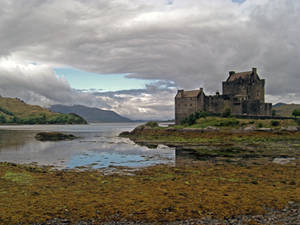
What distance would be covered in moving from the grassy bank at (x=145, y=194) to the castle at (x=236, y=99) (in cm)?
5891

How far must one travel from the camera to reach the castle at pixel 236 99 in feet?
259

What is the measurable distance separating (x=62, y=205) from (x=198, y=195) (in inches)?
277

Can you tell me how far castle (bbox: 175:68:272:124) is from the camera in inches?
3110

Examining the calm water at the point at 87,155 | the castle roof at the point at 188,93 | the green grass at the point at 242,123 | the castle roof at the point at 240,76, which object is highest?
the castle roof at the point at 240,76

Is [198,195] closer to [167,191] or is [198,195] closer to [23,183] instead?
[167,191]

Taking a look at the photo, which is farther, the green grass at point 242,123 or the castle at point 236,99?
the castle at point 236,99

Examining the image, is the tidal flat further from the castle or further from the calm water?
the castle

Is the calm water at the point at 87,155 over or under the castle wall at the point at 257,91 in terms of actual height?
under

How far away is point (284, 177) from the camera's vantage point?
19.6 meters

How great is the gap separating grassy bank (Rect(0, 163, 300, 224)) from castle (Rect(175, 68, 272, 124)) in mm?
58911

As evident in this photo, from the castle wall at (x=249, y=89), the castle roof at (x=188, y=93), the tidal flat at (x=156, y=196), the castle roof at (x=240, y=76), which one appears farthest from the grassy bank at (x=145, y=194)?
the castle roof at (x=240, y=76)

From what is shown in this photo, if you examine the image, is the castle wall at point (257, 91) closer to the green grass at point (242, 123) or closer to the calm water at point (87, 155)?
the green grass at point (242, 123)

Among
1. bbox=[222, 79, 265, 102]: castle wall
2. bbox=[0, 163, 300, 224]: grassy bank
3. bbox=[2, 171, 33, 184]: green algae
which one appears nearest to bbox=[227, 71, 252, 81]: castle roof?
bbox=[222, 79, 265, 102]: castle wall

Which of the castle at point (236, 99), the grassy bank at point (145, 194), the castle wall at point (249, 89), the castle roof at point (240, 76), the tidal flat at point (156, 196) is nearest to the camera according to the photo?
the tidal flat at point (156, 196)
